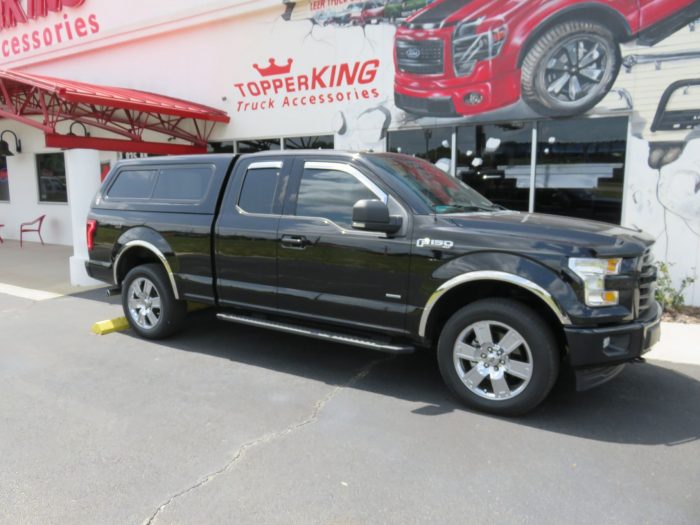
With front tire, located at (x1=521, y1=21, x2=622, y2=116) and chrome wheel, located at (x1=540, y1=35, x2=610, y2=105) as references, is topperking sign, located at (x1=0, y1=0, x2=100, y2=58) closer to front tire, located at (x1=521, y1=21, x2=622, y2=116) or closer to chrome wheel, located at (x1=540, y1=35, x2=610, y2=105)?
front tire, located at (x1=521, y1=21, x2=622, y2=116)

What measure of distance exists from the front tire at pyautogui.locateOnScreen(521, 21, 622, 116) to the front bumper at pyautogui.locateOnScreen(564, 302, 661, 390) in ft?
15.6

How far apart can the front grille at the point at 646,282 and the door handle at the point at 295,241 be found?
8.49ft

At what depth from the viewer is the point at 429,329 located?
417 cm

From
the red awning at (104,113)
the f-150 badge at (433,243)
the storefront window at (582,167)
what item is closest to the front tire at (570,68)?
the storefront window at (582,167)

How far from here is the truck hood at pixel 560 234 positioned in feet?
11.8

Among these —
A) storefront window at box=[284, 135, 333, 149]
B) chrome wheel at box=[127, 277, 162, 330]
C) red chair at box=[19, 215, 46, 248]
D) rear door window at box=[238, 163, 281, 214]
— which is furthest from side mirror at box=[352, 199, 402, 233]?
red chair at box=[19, 215, 46, 248]

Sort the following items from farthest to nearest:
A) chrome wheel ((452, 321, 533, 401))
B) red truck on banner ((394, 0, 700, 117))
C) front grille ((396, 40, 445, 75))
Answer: front grille ((396, 40, 445, 75))
red truck on banner ((394, 0, 700, 117))
chrome wheel ((452, 321, 533, 401))

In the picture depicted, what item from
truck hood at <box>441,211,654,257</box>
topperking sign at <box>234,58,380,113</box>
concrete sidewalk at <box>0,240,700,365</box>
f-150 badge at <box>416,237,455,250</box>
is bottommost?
concrete sidewalk at <box>0,240,700,365</box>

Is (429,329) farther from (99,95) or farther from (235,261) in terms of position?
(99,95)

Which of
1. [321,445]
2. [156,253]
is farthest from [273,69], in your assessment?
[321,445]

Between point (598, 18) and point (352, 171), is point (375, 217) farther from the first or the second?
point (598, 18)

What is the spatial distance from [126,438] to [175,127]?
9.07 m

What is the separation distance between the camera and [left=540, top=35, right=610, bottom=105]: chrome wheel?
7.30 metres

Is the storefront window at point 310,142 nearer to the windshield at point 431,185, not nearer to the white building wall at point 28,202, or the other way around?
the windshield at point 431,185
